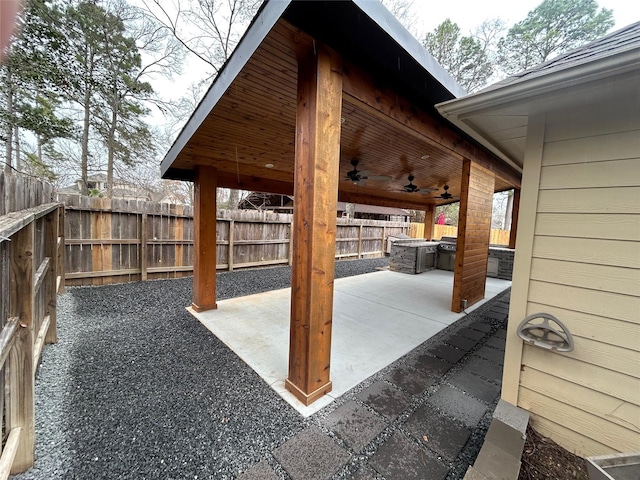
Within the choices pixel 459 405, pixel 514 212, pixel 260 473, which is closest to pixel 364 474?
pixel 260 473

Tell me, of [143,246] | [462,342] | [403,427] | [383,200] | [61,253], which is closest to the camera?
[403,427]

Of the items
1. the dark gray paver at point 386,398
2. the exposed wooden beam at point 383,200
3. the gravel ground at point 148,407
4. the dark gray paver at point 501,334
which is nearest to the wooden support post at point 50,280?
the gravel ground at point 148,407

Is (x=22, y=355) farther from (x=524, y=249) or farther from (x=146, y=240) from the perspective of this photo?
(x=146, y=240)

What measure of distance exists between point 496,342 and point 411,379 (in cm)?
157

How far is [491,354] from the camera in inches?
110

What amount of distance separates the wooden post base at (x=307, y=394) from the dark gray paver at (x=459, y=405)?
0.83 m

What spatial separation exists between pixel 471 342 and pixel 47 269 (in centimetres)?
475

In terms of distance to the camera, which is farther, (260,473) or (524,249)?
(524,249)

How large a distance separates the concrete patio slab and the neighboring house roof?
2.30 m

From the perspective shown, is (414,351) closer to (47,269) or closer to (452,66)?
(47,269)

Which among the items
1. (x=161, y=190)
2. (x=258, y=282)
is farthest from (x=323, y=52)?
(x=161, y=190)

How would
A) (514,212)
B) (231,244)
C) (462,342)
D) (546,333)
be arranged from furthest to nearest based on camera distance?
(514,212) < (231,244) < (462,342) < (546,333)

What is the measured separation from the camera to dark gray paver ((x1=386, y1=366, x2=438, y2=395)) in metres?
2.16

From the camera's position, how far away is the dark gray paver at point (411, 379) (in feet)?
7.09
